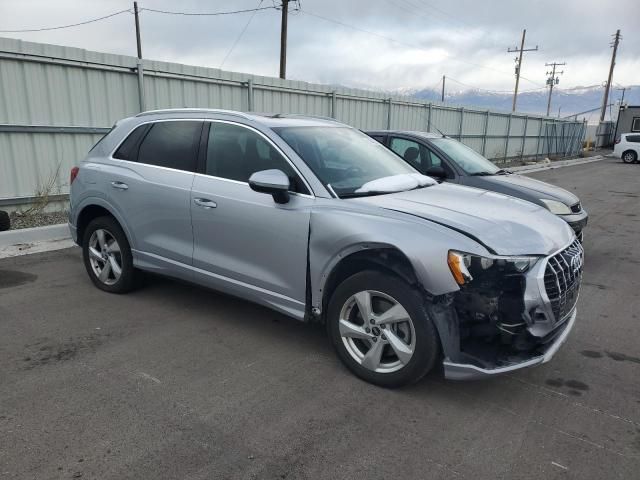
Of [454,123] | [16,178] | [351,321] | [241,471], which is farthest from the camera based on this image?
[454,123]

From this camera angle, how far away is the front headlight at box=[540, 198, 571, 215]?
6.10 metres

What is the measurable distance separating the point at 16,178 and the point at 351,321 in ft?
22.0

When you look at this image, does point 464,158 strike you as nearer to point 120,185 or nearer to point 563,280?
point 563,280

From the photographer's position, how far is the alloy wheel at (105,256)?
481 cm

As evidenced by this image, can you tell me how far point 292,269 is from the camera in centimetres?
349

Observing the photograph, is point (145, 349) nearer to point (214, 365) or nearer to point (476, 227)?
point (214, 365)

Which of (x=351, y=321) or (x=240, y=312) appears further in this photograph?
(x=240, y=312)

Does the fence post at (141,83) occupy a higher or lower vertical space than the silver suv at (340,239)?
higher

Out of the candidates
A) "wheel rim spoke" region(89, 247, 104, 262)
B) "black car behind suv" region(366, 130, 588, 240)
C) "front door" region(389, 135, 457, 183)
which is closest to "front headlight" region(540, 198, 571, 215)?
"black car behind suv" region(366, 130, 588, 240)

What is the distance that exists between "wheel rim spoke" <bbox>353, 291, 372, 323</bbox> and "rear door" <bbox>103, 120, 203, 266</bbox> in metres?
1.63

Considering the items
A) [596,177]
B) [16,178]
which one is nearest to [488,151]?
[596,177]

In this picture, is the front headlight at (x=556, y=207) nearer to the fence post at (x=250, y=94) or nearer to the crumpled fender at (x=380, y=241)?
the crumpled fender at (x=380, y=241)

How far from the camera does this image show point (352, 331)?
3.25 m

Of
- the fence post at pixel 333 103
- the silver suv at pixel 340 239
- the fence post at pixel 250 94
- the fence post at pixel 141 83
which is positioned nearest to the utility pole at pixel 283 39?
the fence post at pixel 333 103
